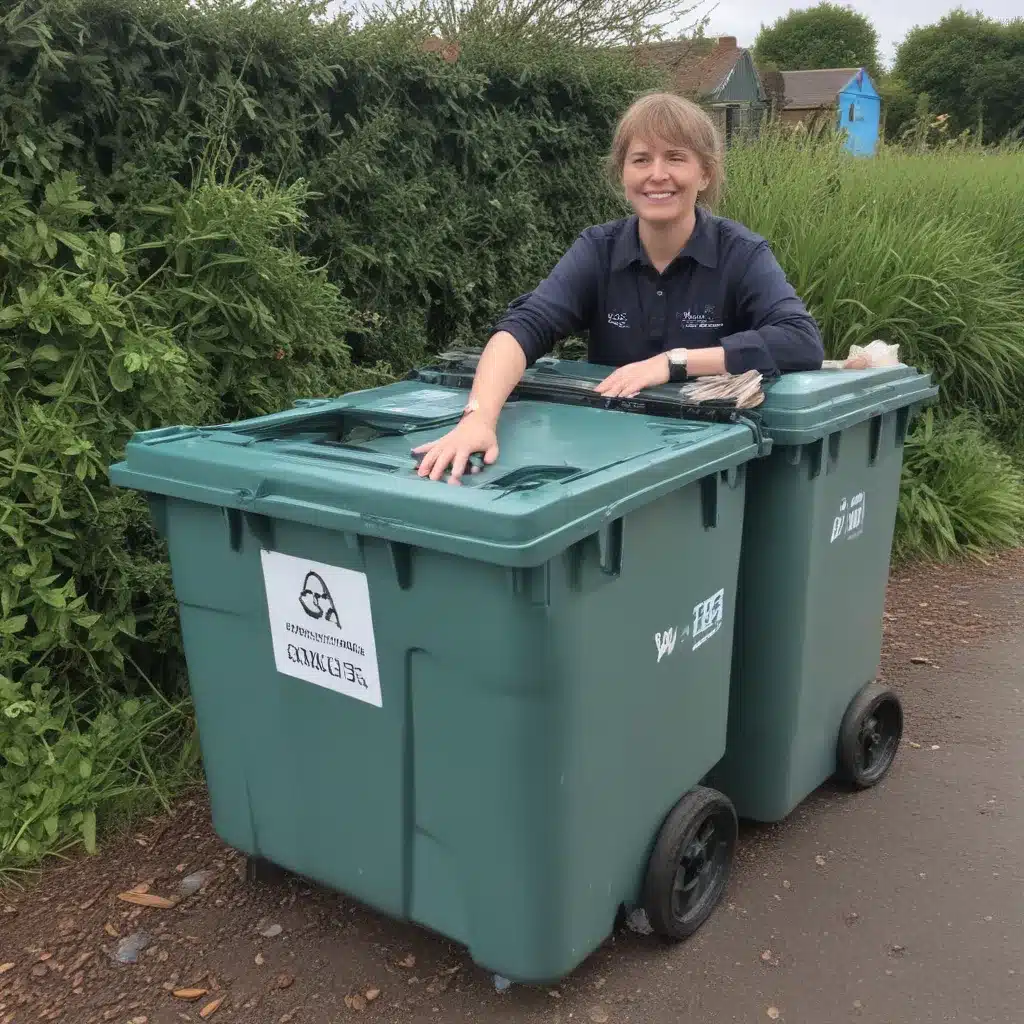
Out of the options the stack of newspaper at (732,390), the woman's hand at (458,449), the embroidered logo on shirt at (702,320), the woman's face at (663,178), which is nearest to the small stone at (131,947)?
the woman's hand at (458,449)

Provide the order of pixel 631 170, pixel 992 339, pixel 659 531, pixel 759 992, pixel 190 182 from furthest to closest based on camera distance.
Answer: pixel 992 339
pixel 190 182
pixel 631 170
pixel 759 992
pixel 659 531

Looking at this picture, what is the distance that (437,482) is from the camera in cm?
191

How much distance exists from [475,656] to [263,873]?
3.98 feet

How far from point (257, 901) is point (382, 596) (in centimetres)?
119

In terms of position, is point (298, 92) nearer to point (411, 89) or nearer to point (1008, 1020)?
point (411, 89)

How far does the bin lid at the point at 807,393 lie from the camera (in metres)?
2.50

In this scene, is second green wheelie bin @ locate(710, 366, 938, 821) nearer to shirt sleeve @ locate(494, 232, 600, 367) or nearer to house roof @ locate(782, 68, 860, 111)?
shirt sleeve @ locate(494, 232, 600, 367)

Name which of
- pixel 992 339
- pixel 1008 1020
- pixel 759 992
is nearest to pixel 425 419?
pixel 759 992

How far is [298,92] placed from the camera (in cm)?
386

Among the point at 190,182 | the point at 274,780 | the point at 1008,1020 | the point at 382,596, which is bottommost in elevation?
the point at 1008,1020

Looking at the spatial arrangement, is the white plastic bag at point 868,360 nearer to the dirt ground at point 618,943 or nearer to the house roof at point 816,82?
the dirt ground at point 618,943

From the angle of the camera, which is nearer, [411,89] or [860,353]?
[860,353]

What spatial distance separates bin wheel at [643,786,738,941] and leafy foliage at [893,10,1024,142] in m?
48.1

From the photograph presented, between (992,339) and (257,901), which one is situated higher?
(992,339)
